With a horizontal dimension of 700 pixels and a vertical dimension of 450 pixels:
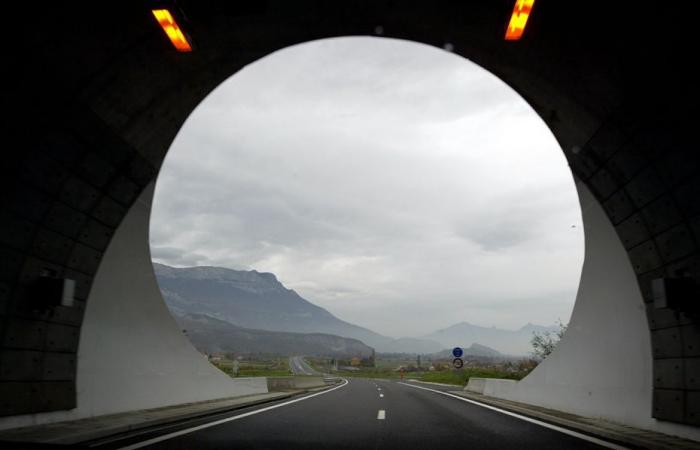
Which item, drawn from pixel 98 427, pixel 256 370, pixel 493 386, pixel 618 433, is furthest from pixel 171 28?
pixel 256 370

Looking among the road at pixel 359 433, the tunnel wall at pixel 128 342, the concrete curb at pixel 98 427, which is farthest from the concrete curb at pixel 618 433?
the tunnel wall at pixel 128 342

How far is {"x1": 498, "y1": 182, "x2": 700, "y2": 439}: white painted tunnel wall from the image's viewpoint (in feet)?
32.1

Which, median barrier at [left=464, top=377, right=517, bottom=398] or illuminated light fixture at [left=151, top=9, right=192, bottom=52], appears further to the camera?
median barrier at [left=464, top=377, right=517, bottom=398]

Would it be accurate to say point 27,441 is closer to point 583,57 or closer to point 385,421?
point 385,421

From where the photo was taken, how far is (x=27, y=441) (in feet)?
23.4

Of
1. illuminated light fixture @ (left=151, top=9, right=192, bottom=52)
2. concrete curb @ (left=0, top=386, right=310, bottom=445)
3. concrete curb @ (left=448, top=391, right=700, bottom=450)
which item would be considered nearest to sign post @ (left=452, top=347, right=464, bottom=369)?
concrete curb @ (left=448, top=391, right=700, bottom=450)

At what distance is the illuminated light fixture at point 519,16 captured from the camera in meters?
6.08

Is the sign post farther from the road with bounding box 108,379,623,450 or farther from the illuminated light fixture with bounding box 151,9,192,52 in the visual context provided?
the illuminated light fixture with bounding box 151,9,192,52

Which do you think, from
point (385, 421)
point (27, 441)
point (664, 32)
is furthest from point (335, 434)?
point (664, 32)

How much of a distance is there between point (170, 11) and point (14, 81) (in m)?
2.43

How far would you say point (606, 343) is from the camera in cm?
1121

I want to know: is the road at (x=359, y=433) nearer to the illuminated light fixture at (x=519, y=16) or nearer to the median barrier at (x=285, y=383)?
the illuminated light fixture at (x=519, y=16)

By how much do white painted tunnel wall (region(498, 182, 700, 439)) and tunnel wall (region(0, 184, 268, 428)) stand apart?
30.5ft

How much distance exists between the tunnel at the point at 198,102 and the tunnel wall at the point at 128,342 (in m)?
0.05
